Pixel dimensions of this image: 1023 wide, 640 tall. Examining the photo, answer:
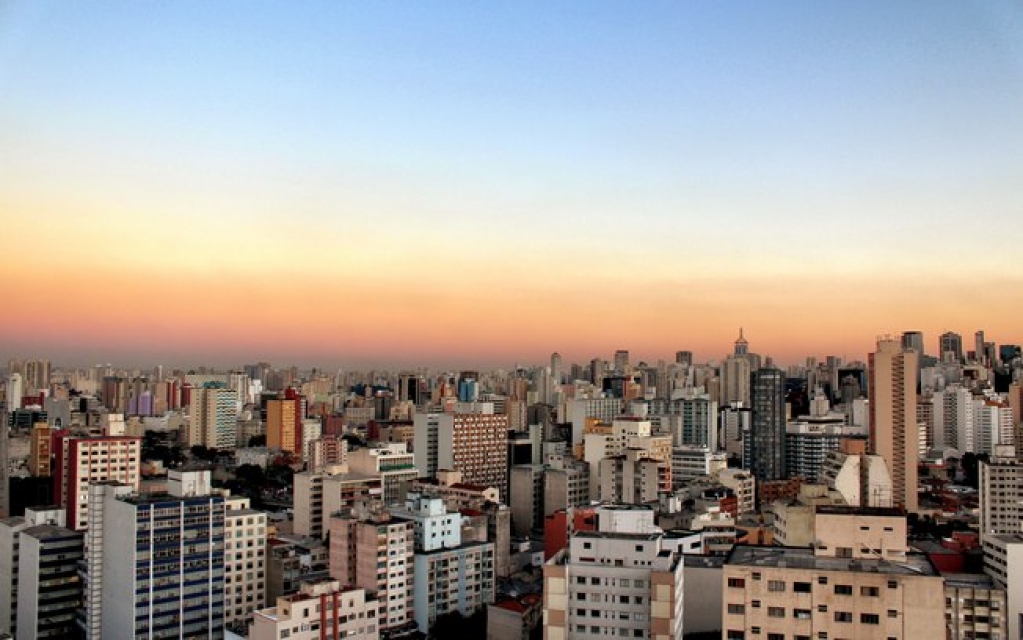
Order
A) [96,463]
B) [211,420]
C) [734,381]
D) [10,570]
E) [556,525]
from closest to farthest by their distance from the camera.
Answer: [10,570], [556,525], [96,463], [211,420], [734,381]

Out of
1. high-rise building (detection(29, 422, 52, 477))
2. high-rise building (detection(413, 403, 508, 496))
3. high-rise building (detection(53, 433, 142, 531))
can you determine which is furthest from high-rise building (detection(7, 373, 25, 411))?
high-rise building (detection(413, 403, 508, 496))

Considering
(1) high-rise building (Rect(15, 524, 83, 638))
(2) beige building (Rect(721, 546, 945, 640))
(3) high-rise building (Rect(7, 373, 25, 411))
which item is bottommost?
(1) high-rise building (Rect(15, 524, 83, 638))

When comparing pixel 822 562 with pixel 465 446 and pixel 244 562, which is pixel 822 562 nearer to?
pixel 244 562

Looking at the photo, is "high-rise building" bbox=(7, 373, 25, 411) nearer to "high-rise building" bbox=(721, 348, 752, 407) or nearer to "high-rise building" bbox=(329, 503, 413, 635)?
"high-rise building" bbox=(329, 503, 413, 635)

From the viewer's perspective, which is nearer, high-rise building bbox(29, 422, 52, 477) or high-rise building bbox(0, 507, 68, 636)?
high-rise building bbox(0, 507, 68, 636)

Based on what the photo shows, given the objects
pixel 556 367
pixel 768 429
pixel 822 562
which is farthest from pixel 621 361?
pixel 822 562

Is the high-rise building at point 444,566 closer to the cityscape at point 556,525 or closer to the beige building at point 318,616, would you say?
the cityscape at point 556,525

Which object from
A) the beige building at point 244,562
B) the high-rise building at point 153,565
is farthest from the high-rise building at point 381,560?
the high-rise building at point 153,565

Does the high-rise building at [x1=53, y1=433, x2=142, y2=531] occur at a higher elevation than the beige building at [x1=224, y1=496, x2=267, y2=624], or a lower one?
higher

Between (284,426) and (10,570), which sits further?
(284,426)
